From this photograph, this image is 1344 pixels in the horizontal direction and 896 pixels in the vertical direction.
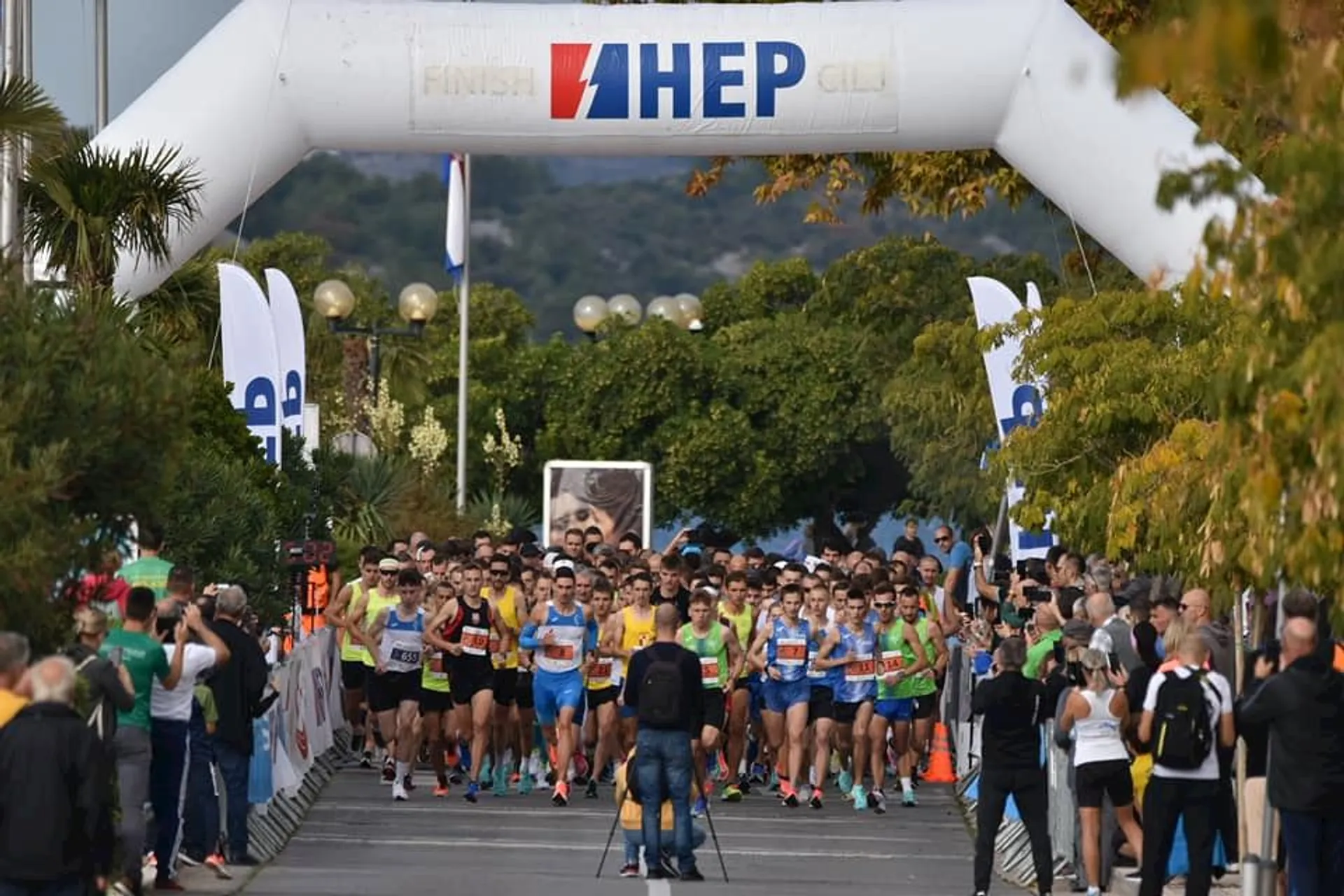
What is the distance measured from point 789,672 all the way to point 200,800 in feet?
23.2

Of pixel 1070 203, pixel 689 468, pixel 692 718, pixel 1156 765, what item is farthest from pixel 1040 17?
pixel 689 468

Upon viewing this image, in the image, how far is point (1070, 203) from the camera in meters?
23.3

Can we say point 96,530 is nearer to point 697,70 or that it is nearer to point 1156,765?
point 1156,765

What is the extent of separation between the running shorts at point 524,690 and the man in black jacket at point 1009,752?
6984mm

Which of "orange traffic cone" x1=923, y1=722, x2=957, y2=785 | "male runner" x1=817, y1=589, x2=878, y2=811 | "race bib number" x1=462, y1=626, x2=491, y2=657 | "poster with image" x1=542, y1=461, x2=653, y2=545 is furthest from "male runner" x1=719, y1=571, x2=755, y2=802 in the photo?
"poster with image" x1=542, y1=461, x2=653, y2=545

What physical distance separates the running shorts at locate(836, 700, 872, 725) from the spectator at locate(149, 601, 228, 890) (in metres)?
7.99

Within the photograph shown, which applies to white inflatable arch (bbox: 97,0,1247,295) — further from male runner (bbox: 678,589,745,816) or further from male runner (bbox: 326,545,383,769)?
male runner (bbox: 678,589,745,816)

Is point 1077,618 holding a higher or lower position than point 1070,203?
lower

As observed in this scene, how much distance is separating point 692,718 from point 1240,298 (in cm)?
825

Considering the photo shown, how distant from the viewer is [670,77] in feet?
75.9

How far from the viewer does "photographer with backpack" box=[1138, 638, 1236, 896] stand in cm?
1509

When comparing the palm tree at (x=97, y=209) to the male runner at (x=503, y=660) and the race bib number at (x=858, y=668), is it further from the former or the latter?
the race bib number at (x=858, y=668)

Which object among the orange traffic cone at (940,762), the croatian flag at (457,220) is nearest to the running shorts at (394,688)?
the orange traffic cone at (940,762)

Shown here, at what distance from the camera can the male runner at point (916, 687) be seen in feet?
77.2
